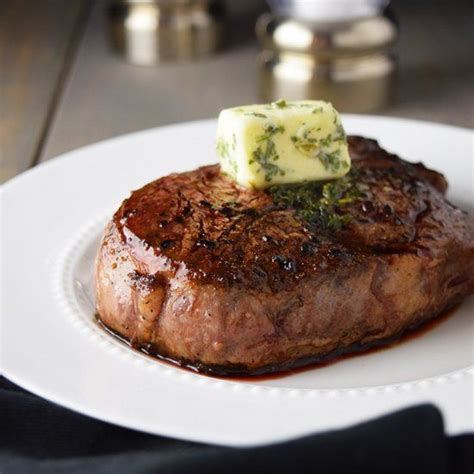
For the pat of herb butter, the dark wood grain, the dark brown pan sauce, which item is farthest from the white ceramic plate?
the dark wood grain

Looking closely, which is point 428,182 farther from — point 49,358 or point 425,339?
point 49,358

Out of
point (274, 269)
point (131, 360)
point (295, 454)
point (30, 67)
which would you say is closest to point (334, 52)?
point (30, 67)

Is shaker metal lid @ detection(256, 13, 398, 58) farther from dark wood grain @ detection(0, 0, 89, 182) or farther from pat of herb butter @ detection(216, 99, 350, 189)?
pat of herb butter @ detection(216, 99, 350, 189)

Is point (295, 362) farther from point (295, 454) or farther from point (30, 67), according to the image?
point (30, 67)

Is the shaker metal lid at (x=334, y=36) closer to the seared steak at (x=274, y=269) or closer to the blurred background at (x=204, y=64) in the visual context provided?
the blurred background at (x=204, y=64)

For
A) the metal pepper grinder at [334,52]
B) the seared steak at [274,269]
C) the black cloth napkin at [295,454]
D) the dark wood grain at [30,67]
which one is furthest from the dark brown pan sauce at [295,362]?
the metal pepper grinder at [334,52]

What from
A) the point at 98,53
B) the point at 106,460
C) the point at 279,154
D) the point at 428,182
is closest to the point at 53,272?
the point at 279,154
